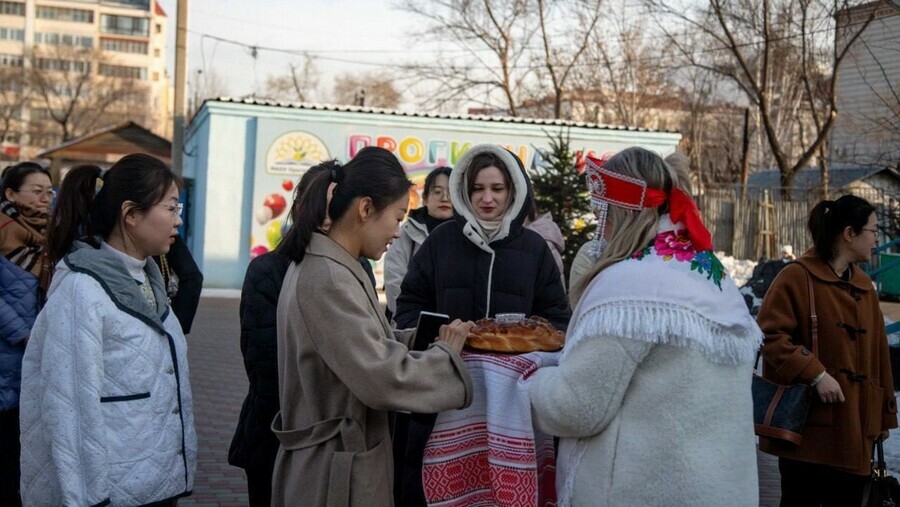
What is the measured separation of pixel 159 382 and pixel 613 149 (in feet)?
68.5

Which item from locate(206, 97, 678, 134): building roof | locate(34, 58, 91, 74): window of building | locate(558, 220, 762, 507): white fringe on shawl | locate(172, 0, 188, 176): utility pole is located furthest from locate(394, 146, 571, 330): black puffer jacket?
locate(34, 58, 91, 74): window of building

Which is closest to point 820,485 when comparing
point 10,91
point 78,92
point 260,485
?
point 260,485

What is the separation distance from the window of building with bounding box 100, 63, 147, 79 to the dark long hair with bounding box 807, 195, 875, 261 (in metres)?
115

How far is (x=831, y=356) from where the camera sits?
16.5 feet

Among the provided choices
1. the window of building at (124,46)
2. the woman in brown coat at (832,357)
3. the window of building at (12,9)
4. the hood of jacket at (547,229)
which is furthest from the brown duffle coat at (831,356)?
the window of building at (12,9)

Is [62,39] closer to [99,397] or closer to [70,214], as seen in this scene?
[70,214]

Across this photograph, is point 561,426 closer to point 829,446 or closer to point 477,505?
point 477,505

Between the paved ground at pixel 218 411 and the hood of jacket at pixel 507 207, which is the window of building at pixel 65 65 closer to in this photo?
the paved ground at pixel 218 411

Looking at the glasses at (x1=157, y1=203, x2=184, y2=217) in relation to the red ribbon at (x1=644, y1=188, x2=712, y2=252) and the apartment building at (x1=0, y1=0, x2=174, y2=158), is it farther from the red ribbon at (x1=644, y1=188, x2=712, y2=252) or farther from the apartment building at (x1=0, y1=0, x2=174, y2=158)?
the apartment building at (x1=0, y1=0, x2=174, y2=158)

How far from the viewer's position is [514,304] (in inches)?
184

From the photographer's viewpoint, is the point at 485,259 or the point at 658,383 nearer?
the point at 658,383

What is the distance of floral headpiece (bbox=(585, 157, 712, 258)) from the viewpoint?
317 centimetres

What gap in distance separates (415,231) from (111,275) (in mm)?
3095

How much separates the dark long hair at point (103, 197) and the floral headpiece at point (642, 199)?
5.42 feet
